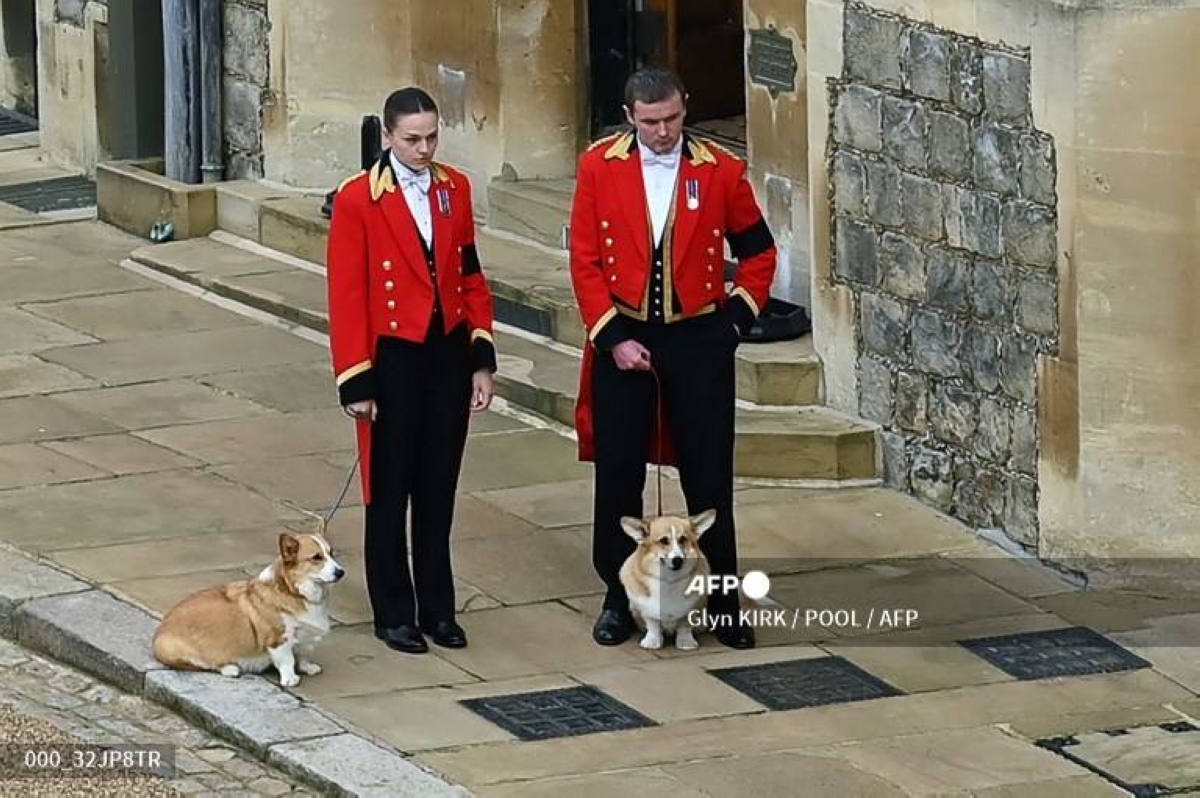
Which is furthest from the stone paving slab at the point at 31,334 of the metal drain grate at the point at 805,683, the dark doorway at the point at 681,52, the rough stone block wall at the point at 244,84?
the metal drain grate at the point at 805,683

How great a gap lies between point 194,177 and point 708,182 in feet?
21.2

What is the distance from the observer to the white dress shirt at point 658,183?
32.1ft

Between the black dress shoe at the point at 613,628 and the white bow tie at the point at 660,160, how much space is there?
4.66 feet

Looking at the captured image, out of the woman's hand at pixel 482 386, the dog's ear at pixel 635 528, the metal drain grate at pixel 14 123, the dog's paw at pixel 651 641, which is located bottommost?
the dog's paw at pixel 651 641

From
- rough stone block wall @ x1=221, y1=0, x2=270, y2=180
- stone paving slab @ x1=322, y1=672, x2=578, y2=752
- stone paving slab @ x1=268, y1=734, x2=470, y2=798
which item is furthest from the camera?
rough stone block wall @ x1=221, y1=0, x2=270, y2=180

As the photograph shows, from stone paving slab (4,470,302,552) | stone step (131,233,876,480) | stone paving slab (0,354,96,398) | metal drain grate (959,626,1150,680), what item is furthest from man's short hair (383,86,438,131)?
stone paving slab (0,354,96,398)

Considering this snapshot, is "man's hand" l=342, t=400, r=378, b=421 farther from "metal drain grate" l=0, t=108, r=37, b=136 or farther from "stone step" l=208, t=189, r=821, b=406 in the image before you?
"metal drain grate" l=0, t=108, r=37, b=136

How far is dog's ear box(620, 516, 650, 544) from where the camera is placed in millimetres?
9703

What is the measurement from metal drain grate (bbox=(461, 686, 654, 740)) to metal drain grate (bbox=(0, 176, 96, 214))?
7660 mm

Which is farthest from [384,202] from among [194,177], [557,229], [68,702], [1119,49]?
[194,177]

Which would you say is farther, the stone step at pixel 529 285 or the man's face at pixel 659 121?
the stone step at pixel 529 285

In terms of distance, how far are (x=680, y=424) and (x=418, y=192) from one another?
110 centimetres

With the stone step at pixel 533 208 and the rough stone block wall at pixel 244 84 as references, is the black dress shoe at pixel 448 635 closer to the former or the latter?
the stone step at pixel 533 208

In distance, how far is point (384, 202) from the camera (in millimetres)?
9609
